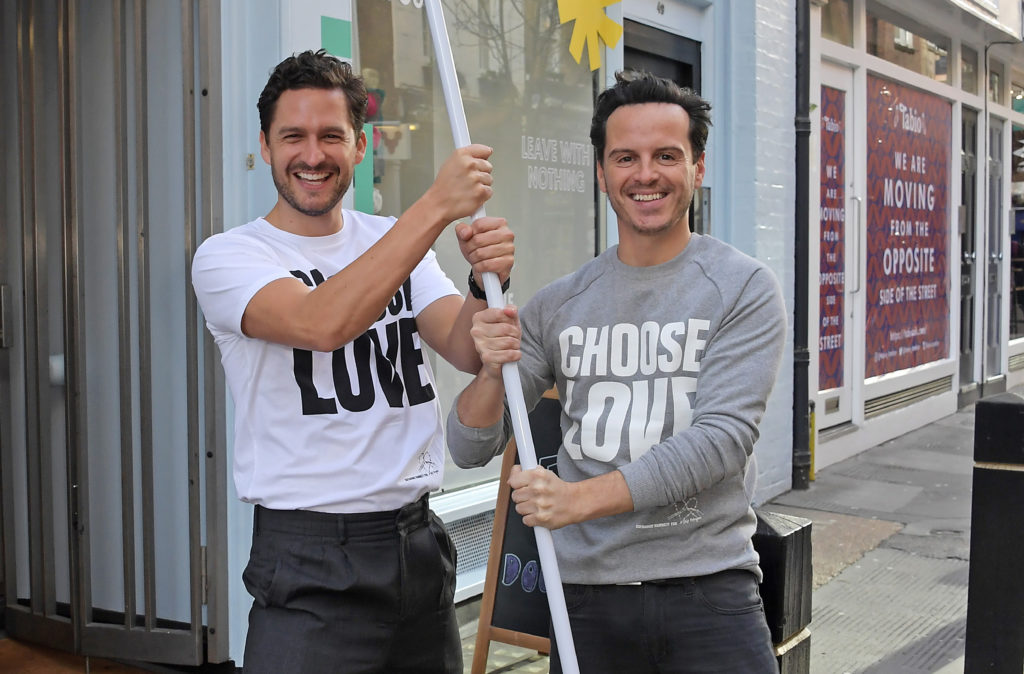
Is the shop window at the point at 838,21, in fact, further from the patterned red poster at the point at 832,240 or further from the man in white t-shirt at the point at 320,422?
the man in white t-shirt at the point at 320,422

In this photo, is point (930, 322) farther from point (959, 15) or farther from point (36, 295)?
point (36, 295)

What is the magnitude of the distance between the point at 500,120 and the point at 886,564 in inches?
119

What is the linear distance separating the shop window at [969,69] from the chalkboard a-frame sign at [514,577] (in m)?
9.52

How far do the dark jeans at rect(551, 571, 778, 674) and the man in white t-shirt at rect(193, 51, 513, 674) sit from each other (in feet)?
1.33

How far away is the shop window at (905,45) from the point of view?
30.2ft

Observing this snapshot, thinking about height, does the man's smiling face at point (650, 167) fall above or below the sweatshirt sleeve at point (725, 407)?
above

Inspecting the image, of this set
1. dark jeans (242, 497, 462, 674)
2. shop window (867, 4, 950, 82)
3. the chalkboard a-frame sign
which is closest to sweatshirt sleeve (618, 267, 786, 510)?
dark jeans (242, 497, 462, 674)

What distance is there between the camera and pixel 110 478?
158 inches

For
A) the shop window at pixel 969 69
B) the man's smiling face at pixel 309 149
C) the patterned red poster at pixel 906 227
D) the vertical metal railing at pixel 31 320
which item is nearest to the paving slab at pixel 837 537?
the patterned red poster at pixel 906 227

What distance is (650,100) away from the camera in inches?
83.3

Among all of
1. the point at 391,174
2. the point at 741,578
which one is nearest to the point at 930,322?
the point at 391,174

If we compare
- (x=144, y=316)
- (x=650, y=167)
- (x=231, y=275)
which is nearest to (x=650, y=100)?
(x=650, y=167)

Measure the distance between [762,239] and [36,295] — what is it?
4.26m

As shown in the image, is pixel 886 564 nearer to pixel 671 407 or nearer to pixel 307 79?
pixel 671 407
